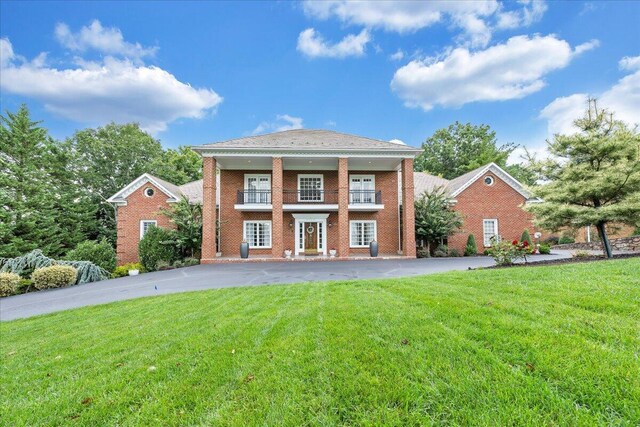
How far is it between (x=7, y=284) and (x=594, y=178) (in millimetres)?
22195

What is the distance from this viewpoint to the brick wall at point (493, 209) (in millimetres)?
19062

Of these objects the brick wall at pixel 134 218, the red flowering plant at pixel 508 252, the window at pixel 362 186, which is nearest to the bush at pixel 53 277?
the brick wall at pixel 134 218

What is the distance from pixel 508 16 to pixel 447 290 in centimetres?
1503

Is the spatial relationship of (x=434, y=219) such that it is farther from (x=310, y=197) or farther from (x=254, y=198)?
(x=254, y=198)

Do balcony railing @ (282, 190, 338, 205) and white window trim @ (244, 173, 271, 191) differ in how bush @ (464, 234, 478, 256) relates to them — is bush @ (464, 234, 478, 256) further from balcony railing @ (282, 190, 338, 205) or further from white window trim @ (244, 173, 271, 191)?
white window trim @ (244, 173, 271, 191)

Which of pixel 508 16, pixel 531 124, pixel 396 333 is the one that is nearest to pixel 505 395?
pixel 396 333

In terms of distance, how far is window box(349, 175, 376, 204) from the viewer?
1955 cm

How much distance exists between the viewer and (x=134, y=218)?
18.8 m

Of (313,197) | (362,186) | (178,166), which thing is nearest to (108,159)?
(178,166)

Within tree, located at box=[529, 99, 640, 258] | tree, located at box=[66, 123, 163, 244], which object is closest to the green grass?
tree, located at box=[529, 99, 640, 258]

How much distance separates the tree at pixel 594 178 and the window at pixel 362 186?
34.2 ft

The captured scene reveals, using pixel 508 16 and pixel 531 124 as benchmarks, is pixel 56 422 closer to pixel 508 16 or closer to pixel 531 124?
pixel 508 16

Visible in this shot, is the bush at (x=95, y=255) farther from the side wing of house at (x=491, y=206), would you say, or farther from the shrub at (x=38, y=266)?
the side wing of house at (x=491, y=206)

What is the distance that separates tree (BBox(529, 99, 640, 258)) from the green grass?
550 centimetres
